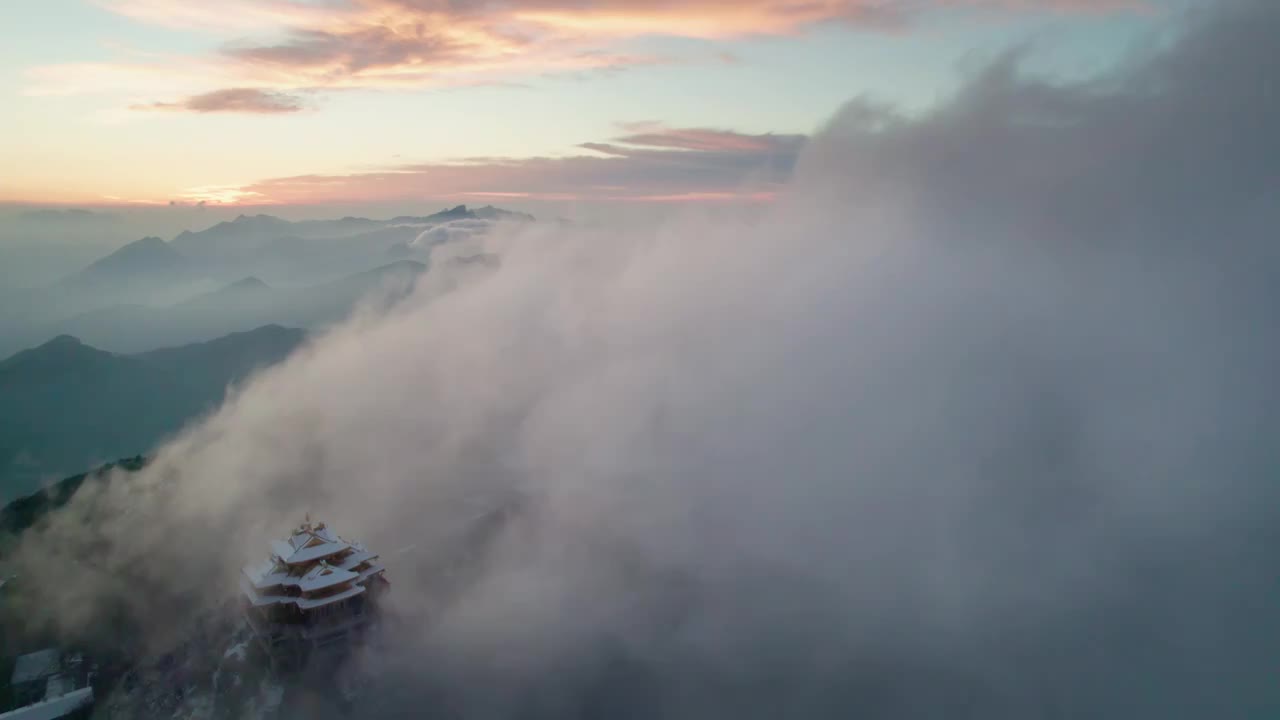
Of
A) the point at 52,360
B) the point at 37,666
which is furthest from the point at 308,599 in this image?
the point at 52,360

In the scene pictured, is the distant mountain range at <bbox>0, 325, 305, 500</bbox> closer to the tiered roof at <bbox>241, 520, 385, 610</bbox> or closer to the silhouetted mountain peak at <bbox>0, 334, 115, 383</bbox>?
the silhouetted mountain peak at <bbox>0, 334, 115, 383</bbox>

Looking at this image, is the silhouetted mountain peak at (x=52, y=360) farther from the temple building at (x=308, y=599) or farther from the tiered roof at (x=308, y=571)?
the temple building at (x=308, y=599)

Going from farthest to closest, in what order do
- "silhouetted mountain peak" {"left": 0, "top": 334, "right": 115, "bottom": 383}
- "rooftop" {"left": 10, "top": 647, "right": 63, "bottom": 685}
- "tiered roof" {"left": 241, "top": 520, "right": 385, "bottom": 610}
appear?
A: "silhouetted mountain peak" {"left": 0, "top": 334, "right": 115, "bottom": 383}, "rooftop" {"left": 10, "top": 647, "right": 63, "bottom": 685}, "tiered roof" {"left": 241, "top": 520, "right": 385, "bottom": 610}

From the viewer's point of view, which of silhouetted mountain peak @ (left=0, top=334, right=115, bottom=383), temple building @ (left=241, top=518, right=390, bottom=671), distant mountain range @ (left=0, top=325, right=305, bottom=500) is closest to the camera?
temple building @ (left=241, top=518, right=390, bottom=671)

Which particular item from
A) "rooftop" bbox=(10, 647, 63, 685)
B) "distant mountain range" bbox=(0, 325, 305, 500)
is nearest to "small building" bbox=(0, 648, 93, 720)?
"rooftop" bbox=(10, 647, 63, 685)

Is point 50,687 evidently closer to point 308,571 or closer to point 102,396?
point 308,571

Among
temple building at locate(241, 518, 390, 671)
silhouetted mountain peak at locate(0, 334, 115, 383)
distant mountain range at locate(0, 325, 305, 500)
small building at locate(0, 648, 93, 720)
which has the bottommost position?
distant mountain range at locate(0, 325, 305, 500)

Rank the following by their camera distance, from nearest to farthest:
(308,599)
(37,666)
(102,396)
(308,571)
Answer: (308,599) < (308,571) < (37,666) < (102,396)
